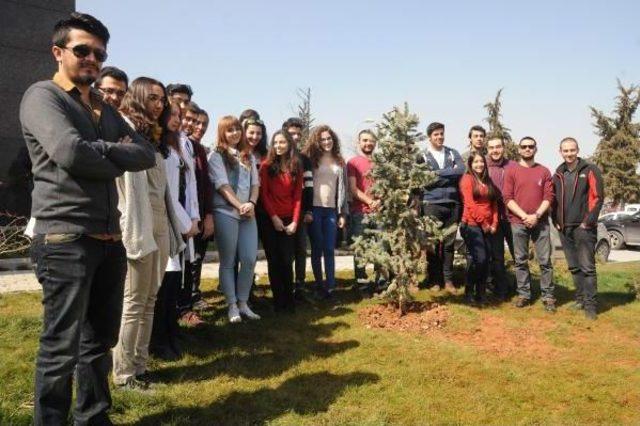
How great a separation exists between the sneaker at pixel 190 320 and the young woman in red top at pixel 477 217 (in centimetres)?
345

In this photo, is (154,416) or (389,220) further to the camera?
(389,220)

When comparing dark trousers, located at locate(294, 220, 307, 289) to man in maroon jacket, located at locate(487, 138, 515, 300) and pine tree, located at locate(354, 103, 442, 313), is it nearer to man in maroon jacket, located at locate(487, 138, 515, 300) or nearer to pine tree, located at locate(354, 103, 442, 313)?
pine tree, located at locate(354, 103, 442, 313)

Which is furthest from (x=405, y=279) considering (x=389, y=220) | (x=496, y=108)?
(x=496, y=108)

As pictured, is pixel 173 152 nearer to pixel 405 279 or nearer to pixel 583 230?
pixel 405 279

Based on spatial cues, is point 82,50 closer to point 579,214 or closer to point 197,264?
point 197,264

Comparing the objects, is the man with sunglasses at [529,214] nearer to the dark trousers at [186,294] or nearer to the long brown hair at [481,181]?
the long brown hair at [481,181]

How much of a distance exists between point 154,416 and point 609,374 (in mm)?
3766

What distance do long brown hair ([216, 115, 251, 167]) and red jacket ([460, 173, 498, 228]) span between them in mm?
2953

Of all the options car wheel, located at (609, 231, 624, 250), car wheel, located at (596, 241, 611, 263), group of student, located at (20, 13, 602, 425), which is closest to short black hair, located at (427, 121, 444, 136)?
group of student, located at (20, 13, 602, 425)

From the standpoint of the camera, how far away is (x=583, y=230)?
6.49 meters

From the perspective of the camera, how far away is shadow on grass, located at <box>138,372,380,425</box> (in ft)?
11.1

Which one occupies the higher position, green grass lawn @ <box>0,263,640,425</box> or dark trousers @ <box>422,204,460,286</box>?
dark trousers @ <box>422,204,460,286</box>

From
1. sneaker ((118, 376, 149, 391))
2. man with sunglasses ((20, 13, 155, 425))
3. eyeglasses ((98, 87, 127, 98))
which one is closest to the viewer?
man with sunglasses ((20, 13, 155, 425))

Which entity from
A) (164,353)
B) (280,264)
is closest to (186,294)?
(280,264)
